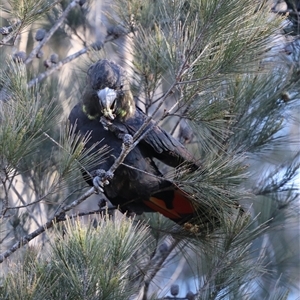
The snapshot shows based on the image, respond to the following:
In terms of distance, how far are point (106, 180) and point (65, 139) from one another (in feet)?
0.64

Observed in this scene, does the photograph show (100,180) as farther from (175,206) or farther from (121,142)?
(175,206)

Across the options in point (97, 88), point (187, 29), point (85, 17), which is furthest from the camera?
point (85, 17)

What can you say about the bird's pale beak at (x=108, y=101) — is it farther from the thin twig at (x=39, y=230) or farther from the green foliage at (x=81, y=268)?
the green foliage at (x=81, y=268)

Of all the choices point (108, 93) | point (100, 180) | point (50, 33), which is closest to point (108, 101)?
point (108, 93)

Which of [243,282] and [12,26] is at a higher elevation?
[12,26]

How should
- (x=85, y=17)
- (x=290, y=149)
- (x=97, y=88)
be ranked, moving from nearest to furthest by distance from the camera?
(x=97, y=88), (x=290, y=149), (x=85, y=17)

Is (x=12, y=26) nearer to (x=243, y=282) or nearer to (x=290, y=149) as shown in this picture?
(x=243, y=282)

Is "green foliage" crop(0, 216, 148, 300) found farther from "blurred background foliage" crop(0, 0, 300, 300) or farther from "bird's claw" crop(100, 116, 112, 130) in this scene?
"bird's claw" crop(100, 116, 112, 130)

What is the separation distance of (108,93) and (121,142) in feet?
0.72

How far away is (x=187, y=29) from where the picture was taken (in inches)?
81.4

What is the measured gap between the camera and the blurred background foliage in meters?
1.79

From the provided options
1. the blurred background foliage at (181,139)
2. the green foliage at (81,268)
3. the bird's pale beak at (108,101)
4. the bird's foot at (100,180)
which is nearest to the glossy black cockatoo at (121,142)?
the bird's pale beak at (108,101)

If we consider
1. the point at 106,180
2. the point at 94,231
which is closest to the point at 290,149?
the point at 106,180

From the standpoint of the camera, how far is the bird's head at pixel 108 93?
2529mm
